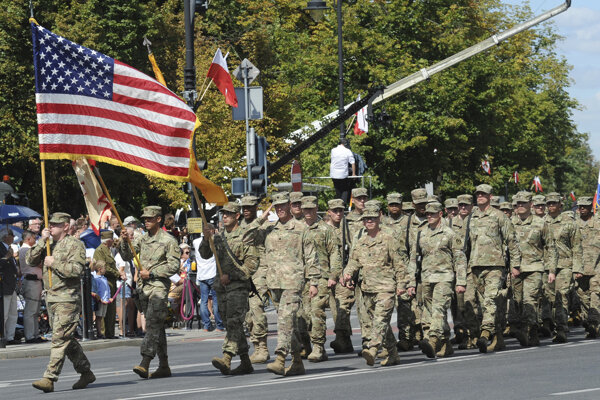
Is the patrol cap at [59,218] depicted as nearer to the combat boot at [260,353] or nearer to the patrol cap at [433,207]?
the combat boot at [260,353]

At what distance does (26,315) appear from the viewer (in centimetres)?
2083

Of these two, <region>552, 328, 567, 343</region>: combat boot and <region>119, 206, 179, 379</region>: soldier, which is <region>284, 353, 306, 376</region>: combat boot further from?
<region>552, 328, 567, 343</region>: combat boot

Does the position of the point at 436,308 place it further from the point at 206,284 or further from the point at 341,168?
the point at 341,168

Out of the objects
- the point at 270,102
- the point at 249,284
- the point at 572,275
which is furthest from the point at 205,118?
the point at 249,284

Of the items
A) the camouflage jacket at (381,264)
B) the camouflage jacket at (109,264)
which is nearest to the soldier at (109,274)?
the camouflage jacket at (109,264)

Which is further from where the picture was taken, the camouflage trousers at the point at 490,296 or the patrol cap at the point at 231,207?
the camouflage trousers at the point at 490,296

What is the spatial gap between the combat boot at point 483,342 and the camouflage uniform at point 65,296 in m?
5.70

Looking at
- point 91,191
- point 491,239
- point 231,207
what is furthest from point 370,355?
point 91,191

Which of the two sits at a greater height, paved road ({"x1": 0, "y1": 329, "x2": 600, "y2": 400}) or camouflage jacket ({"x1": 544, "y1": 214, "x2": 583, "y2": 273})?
camouflage jacket ({"x1": 544, "y1": 214, "x2": 583, "y2": 273})

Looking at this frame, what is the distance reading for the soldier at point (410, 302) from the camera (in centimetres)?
1681

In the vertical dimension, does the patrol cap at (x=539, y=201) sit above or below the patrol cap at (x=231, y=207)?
above

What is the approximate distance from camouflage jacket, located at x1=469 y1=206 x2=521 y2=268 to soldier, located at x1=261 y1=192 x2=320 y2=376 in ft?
11.2

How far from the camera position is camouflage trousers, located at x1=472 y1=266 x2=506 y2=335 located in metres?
16.8

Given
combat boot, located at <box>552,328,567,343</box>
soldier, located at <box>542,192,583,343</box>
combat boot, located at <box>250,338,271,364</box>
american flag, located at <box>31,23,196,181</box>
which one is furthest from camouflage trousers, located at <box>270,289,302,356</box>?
soldier, located at <box>542,192,583,343</box>
